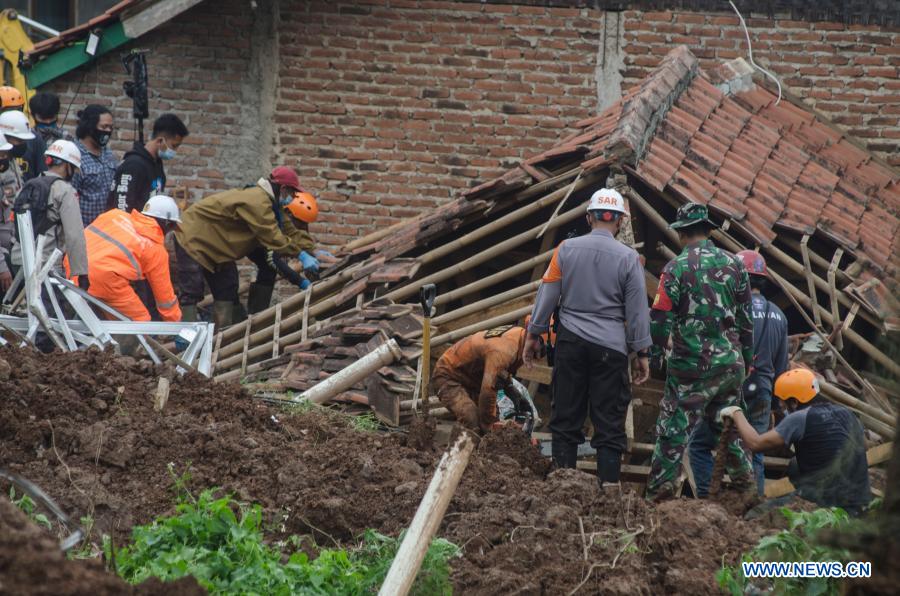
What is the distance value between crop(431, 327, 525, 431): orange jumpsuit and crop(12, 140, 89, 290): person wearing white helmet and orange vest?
2750 millimetres

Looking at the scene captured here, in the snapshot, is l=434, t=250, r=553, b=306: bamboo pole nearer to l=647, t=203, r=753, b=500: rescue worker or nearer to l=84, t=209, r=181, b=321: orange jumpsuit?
l=647, t=203, r=753, b=500: rescue worker

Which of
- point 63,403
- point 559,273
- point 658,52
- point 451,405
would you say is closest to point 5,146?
point 63,403

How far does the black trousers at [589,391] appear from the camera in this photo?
7.01m

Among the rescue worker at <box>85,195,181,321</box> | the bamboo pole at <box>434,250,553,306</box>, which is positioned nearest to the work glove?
the bamboo pole at <box>434,250,553,306</box>

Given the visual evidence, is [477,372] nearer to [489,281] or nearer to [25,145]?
[489,281]

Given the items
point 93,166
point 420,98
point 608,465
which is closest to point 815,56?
point 420,98

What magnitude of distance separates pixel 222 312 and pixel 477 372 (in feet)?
11.4

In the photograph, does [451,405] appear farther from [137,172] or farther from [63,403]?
[137,172]

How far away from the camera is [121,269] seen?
8625mm

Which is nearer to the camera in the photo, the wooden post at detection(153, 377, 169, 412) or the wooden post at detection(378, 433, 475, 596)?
the wooden post at detection(378, 433, 475, 596)

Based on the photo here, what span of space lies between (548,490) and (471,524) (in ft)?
1.98

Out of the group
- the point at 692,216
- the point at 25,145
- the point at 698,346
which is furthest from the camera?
the point at 25,145

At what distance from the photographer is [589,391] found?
7145 millimetres

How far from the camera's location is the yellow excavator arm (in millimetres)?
12312
